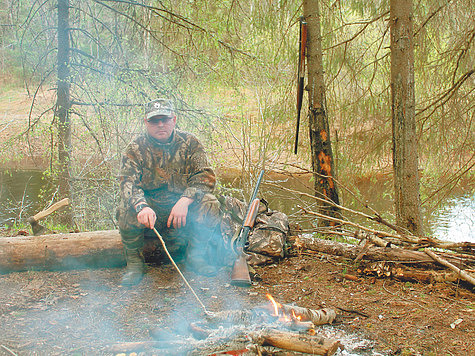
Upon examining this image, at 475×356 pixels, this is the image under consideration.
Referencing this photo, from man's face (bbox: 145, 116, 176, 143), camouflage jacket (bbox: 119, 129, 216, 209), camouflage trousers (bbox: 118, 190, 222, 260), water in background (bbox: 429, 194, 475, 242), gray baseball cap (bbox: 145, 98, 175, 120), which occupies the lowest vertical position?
water in background (bbox: 429, 194, 475, 242)

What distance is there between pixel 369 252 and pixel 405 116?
1.75 metres

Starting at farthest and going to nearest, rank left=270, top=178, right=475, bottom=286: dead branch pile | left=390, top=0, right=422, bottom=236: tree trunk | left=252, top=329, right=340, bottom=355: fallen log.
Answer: left=390, top=0, right=422, bottom=236: tree trunk, left=270, top=178, right=475, bottom=286: dead branch pile, left=252, top=329, right=340, bottom=355: fallen log

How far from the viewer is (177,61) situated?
6820 millimetres

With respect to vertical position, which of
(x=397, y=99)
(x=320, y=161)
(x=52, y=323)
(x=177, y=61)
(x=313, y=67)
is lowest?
(x=52, y=323)

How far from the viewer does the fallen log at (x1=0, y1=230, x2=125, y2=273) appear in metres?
3.76

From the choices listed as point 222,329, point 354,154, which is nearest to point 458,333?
point 222,329

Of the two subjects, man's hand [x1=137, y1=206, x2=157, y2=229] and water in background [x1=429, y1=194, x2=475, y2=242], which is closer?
man's hand [x1=137, y1=206, x2=157, y2=229]

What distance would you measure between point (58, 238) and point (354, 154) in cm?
449

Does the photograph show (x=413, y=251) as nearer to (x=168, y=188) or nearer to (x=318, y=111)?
(x=168, y=188)

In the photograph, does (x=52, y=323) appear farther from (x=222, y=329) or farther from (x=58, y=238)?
(x=222, y=329)

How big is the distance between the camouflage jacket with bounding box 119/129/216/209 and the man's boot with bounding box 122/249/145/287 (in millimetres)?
582

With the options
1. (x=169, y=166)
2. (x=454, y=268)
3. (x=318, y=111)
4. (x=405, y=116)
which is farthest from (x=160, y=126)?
(x=454, y=268)

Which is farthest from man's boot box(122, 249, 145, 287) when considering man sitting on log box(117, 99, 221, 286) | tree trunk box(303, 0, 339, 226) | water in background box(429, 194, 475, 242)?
water in background box(429, 194, 475, 242)

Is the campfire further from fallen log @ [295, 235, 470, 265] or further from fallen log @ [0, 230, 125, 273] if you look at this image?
fallen log @ [0, 230, 125, 273]
